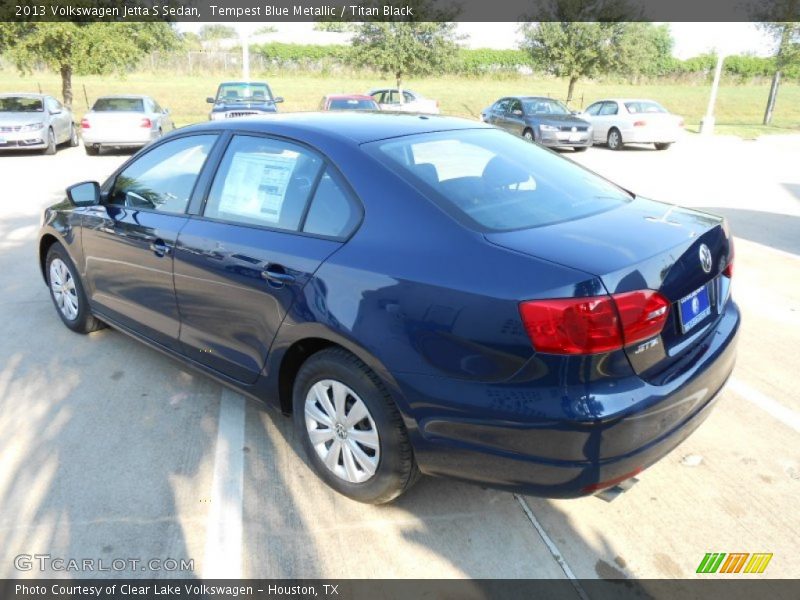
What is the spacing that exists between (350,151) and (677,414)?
5.59ft

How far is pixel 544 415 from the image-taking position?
221 centimetres

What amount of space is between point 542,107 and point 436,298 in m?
17.4

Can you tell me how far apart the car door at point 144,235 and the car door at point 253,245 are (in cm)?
17

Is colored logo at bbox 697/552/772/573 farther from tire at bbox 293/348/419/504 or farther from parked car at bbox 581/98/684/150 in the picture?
parked car at bbox 581/98/684/150

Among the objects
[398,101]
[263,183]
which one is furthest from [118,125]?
[263,183]

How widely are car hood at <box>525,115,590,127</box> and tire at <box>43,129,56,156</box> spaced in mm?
12098

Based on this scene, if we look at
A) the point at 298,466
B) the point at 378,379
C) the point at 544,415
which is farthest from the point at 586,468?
the point at 298,466

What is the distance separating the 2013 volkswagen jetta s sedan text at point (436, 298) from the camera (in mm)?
2223

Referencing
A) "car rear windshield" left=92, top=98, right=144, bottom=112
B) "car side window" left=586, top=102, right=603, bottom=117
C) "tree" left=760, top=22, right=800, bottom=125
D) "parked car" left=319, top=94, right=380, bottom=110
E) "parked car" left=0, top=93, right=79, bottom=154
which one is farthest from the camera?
"tree" left=760, top=22, right=800, bottom=125

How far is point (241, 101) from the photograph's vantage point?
16.6 m

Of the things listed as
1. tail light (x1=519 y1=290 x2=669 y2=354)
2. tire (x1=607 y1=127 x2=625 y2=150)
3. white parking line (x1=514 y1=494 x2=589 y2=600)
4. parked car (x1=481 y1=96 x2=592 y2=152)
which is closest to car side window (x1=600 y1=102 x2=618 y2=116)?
tire (x1=607 y1=127 x2=625 y2=150)

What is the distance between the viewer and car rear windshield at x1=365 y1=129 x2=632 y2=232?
2668mm

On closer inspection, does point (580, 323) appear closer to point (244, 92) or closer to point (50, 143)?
point (50, 143)

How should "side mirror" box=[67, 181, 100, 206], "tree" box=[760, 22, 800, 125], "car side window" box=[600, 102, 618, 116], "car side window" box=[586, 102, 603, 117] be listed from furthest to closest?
"tree" box=[760, 22, 800, 125], "car side window" box=[586, 102, 603, 117], "car side window" box=[600, 102, 618, 116], "side mirror" box=[67, 181, 100, 206]
